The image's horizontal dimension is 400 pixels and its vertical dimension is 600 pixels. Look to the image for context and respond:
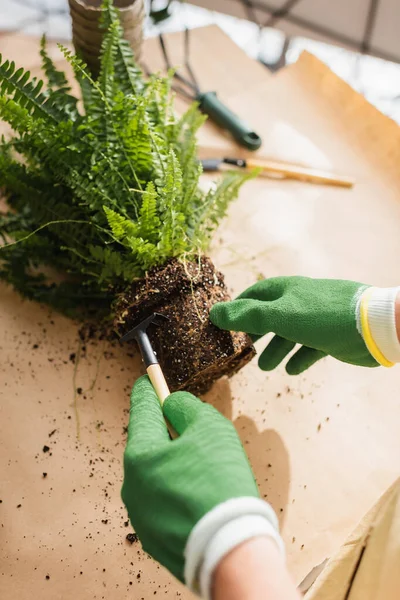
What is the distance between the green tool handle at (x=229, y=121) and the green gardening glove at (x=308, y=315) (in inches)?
27.1

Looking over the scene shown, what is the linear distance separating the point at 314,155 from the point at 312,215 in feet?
0.77

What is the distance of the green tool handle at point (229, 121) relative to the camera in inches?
64.9

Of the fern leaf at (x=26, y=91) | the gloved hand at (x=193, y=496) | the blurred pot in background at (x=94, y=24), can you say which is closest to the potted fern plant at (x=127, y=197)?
the fern leaf at (x=26, y=91)

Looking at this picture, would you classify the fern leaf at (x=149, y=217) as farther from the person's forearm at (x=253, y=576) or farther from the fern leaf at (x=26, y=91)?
the person's forearm at (x=253, y=576)

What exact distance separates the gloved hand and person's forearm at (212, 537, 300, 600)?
0.04 ft

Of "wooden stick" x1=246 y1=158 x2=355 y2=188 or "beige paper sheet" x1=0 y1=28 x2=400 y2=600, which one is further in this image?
"wooden stick" x1=246 y1=158 x2=355 y2=188

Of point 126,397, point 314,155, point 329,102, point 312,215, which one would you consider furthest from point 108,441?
point 329,102

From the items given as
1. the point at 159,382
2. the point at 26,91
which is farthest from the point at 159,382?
the point at 26,91

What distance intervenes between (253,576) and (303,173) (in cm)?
126

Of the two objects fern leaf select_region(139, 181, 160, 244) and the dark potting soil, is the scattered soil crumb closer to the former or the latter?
the dark potting soil

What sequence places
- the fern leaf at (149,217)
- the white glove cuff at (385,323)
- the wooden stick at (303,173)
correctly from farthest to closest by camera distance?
the wooden stick at (303,173) < the fern leaf at (149,217) < the white glove cuff at (385,323)

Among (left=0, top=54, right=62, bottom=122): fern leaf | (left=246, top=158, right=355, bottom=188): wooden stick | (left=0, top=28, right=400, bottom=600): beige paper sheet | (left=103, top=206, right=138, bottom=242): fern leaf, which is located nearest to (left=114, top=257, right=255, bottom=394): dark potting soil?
(left=103, top=206, right=138, bottom=242): fern leaf

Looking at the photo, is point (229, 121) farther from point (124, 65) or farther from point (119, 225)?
point (119, 225)

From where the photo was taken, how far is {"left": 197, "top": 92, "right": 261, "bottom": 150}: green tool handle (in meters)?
1.65
